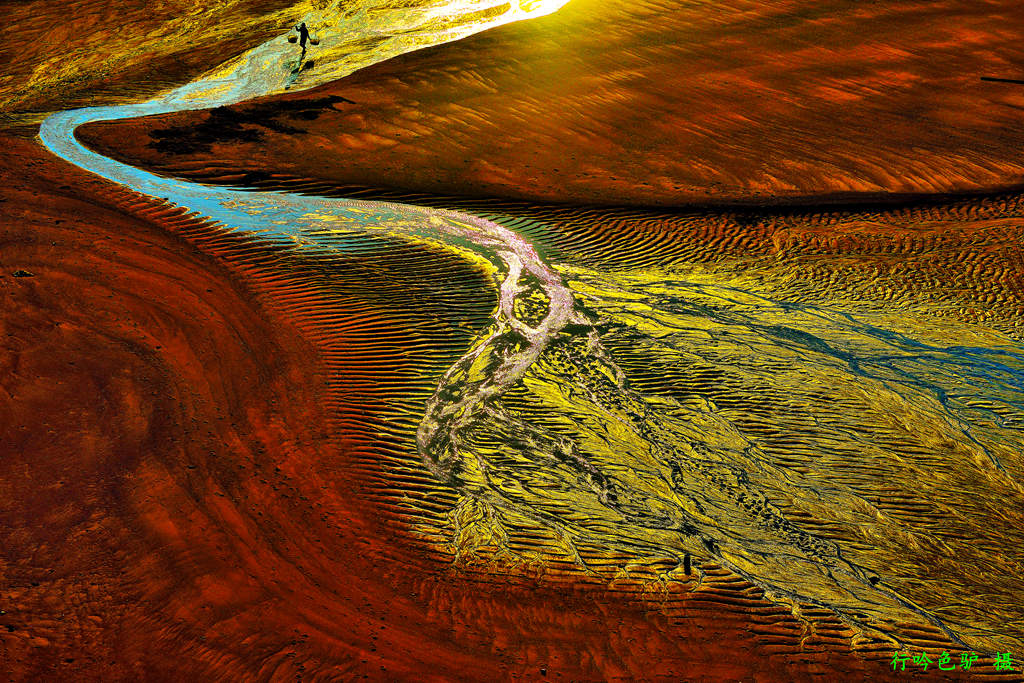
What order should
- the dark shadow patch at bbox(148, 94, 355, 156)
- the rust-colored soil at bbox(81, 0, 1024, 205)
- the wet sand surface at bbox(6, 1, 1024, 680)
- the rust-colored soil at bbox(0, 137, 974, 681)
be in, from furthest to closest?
1. the dark shadow patch at bbox(148, 94, 355, 156)
2. the rust-colored soil at bbox(81, 0, 1024, 205)
3. the wet sand surface at bbox(6, 1, 1024, 680)
4. the rust-colored soil at bbox(0, 137, 974, 681)

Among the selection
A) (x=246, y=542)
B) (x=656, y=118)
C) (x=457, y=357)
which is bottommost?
(x=246, y=542)

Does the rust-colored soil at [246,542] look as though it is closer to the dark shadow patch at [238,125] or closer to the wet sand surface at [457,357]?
the wet sand surface at [457,357]

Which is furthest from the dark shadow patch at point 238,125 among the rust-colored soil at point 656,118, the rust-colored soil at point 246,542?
the rust-colored soil at point 246,542

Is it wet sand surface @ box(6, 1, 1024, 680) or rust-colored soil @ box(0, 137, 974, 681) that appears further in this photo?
wet sand surface @ box(6, 1, 1024, 680)

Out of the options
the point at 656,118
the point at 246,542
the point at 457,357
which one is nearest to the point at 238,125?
the point at 457,357

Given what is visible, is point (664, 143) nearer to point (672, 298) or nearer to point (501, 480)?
point (672, 298)

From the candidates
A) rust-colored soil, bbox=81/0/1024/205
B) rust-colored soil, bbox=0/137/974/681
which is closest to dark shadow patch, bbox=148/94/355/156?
rust-colored soil, bbox=81/0/1024/205

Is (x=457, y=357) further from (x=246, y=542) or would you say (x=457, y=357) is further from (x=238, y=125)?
(x=238, y=125)

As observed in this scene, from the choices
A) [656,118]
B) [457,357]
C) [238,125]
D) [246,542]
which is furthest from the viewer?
[656,118]

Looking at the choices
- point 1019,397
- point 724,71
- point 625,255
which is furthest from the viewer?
point 724,71

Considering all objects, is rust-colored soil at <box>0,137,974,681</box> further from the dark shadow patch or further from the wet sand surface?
the dark shadow patch

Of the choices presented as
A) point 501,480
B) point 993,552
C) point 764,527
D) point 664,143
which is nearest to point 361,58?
point 664,143
